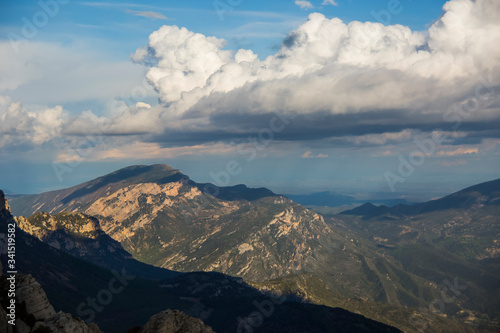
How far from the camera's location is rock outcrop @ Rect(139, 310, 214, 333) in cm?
8200

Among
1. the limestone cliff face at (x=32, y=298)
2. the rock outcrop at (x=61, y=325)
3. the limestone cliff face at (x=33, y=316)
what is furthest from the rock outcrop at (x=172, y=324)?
the limestone cliff face at (x=32, y=298)

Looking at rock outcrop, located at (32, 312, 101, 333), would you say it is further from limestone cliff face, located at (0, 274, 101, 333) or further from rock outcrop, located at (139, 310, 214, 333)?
rock outcrop, located at (139, 310, 214, 333)

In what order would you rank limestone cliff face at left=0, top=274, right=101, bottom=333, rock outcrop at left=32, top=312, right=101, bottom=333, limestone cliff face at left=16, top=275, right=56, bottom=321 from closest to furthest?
rock outcrop at left=32, top=312, right=101, bottom=333 → limestone cliff face at left=0, top=274, right=101, bottom=333 → limestone cliff face at left=16, top=275, right=56, bottom=321

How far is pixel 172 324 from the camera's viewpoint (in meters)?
84.0

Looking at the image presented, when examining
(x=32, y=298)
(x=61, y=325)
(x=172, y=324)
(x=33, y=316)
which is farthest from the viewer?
(x=32, y=298)

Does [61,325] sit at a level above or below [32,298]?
below

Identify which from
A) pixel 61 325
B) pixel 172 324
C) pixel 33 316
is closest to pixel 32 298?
pixel 33 316

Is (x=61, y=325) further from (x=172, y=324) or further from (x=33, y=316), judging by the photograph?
(x=172, y=324)

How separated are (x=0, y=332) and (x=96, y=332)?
771 inches

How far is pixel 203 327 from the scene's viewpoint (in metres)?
87.3

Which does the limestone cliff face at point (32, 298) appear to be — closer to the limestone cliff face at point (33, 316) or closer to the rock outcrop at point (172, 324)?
the limestone cliff face at point (33, 316)

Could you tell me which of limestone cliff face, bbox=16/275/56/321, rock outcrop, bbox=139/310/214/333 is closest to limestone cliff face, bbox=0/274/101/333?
limestone cliff face, bbox=16/275/56/321

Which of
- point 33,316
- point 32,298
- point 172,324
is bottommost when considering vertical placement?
point 172,324

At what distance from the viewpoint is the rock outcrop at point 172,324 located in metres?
82.0
